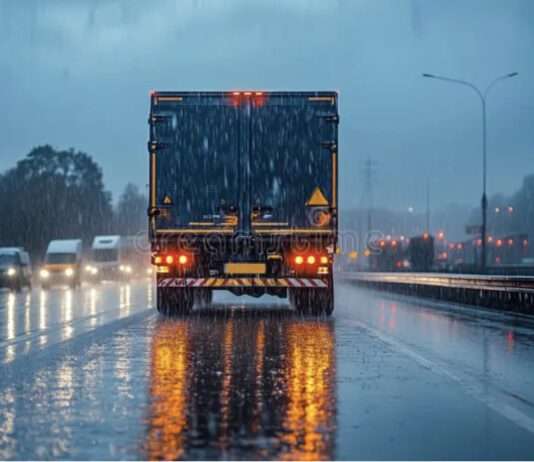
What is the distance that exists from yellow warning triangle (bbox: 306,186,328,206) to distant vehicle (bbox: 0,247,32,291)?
93.9ft

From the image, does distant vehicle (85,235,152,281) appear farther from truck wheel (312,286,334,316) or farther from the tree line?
truck wheel (312,286,334,316)

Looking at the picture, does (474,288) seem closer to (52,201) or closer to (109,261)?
(109,261)

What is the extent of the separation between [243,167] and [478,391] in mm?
11114

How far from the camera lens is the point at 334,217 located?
20.9 meters

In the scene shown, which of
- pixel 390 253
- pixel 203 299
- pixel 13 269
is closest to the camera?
pixel 203 299

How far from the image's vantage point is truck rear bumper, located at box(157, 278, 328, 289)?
21.6 metres

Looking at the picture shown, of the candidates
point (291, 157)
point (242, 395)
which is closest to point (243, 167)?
point (291, 157)

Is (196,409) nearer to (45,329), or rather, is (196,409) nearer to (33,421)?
(33,421)

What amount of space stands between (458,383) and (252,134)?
34.8ft

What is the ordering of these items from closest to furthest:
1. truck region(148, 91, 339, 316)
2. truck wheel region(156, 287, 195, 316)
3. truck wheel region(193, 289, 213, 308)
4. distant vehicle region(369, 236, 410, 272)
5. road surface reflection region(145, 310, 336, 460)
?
1. road surface reflection region(145, 310, 336, 460)
2. truck region(148, 91, 339, 316)
3. truck wheel region(156, 287, 195, 316)
4. truck wheel region(193, 289, 213, 308)
5. distant vehicle region(369, 236, 410, 272)

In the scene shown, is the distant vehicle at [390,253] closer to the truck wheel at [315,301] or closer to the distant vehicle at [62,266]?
the distant vehicle at [62,266]

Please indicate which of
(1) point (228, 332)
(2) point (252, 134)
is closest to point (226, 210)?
(2) point (252, 134)

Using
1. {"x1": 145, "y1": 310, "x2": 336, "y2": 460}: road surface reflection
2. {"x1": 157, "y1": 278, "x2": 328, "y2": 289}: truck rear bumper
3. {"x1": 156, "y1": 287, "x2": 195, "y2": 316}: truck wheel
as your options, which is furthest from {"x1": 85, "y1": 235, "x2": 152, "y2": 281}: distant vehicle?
{"x1": 145, "y1": 310, "x2": 336, "y2": 460}: road surface reflection

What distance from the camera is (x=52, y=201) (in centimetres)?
11500
